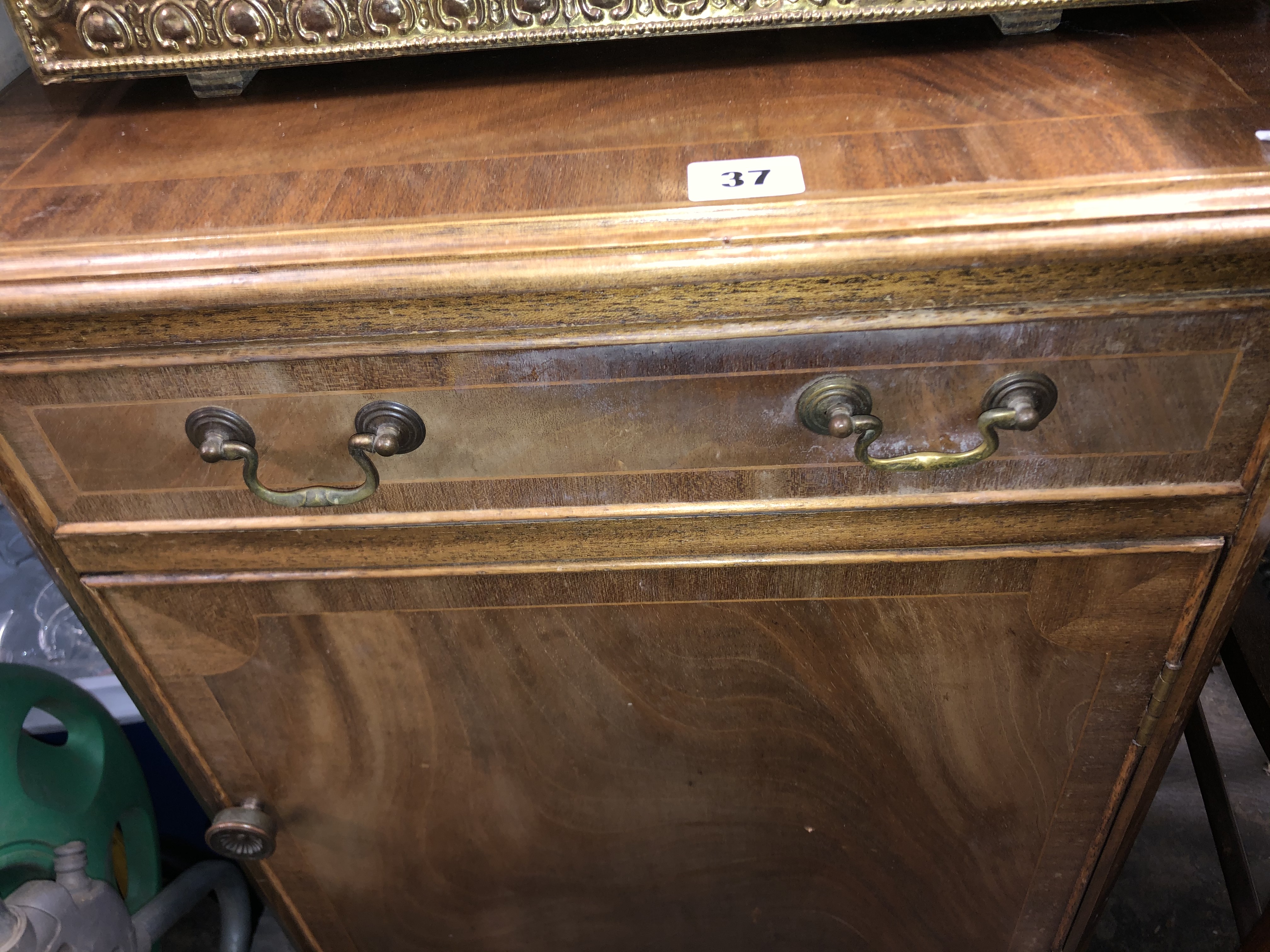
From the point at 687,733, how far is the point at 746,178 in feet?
1.14

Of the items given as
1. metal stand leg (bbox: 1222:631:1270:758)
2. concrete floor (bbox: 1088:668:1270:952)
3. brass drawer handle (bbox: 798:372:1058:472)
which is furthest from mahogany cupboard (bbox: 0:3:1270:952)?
concrete floor (bbox: 1088:668:1270:952)

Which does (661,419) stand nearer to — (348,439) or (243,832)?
(348,439)

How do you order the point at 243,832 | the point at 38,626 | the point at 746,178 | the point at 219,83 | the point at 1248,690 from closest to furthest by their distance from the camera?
the point at 746,178 < the point at 219,83 < the point at 243,832 < the point at 1248,690 < the point at 38,626

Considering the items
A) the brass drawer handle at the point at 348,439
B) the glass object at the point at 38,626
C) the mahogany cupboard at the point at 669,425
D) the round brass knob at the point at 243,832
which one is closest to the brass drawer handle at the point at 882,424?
the mahogany cupboard at the point at 669,425

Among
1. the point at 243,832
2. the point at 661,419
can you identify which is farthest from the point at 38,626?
the point at 661,419

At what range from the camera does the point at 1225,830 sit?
31.0 inches

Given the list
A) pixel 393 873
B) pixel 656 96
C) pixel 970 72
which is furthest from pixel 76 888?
pixel 970 72

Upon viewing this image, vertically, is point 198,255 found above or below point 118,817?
above

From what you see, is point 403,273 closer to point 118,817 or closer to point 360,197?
A: point 360,197

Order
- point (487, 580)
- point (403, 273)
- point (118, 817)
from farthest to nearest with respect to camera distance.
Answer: point (118, 817), point (487, 580), point (403, 273)

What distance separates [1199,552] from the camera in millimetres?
486

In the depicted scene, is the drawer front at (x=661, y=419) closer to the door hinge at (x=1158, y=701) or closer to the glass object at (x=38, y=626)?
the door hinge at (x=1158, y=701)

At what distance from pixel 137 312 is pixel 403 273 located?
12cm

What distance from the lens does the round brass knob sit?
631 millimetres
